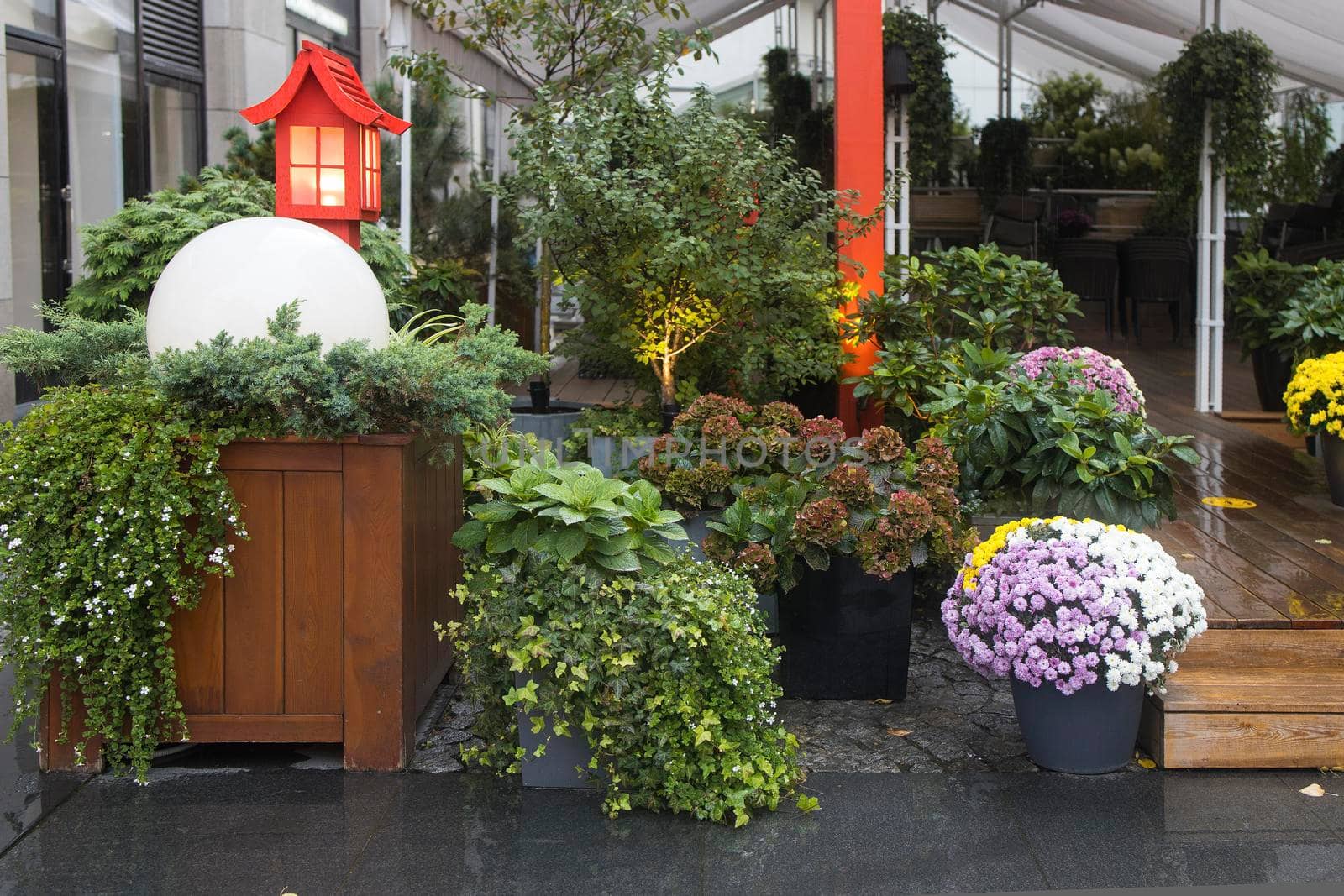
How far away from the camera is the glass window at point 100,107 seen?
7.97 metres

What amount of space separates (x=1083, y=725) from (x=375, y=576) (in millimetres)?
2060

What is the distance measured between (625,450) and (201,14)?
572 centimetres

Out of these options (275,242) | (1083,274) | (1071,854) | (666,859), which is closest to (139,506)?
(275,242)

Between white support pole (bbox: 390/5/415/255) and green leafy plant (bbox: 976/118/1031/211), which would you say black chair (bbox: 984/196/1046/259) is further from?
white support pole (bbox: 390/5/415/255)

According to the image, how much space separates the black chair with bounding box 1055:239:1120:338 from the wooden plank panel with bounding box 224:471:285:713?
9451 millimetres

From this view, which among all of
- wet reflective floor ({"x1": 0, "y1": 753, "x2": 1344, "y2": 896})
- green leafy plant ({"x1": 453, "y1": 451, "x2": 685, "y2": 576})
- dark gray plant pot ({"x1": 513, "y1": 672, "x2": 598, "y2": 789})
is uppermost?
green leafy plant ({"x1": 453, "y1": 451, "x2": 685, "y2": 576})

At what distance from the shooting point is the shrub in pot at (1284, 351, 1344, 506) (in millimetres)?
5977

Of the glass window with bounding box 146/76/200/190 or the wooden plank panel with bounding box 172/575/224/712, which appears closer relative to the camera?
the wooden plank panel with bounding box 172/575/224/712

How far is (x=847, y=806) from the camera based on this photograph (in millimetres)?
3580

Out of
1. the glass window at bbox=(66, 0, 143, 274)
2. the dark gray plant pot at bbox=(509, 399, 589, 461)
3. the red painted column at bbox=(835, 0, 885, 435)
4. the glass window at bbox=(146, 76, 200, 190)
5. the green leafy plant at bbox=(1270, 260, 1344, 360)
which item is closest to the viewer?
the red painted column at bbox=(835, 0, 885, 435)

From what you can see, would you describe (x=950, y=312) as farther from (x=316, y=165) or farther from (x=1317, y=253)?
(x=1317, y=253)


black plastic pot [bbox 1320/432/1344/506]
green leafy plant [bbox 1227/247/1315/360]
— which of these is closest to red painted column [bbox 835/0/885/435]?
black plastic pot [bbox 1320/432/1344/506]

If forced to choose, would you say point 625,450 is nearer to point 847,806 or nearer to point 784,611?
point 784,611

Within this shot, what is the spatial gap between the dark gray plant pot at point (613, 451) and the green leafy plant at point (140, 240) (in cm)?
192
